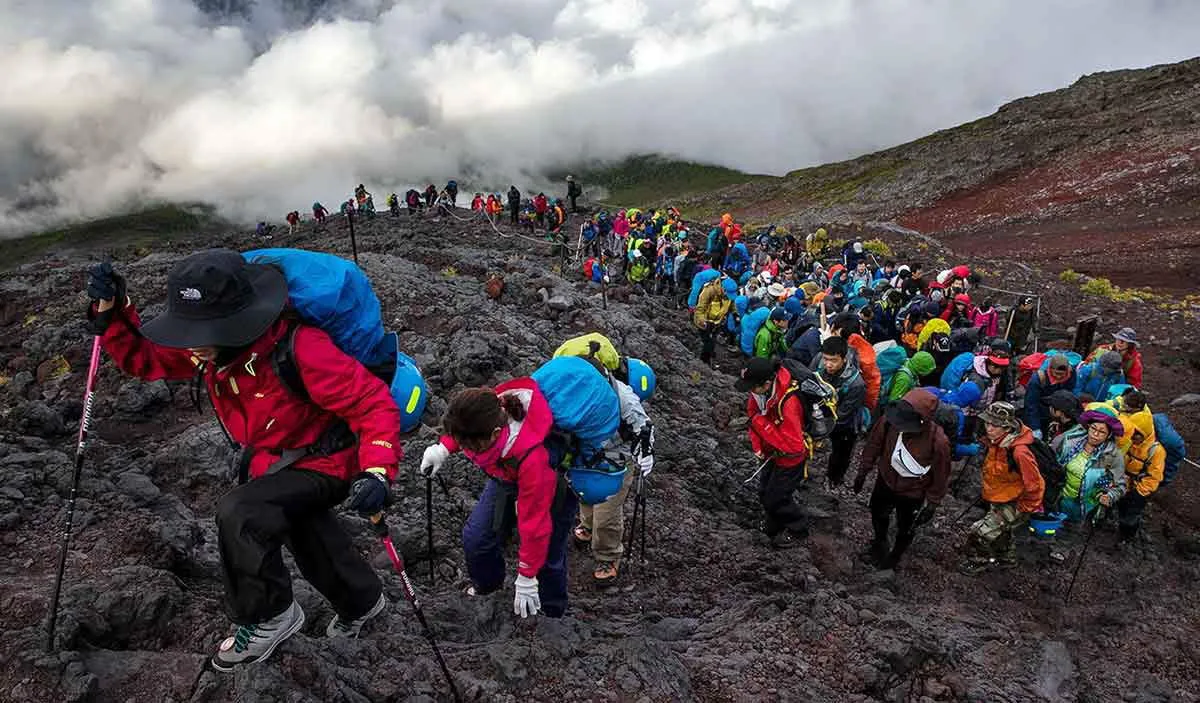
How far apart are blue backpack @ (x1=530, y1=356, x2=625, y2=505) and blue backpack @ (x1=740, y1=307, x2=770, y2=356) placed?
6317 millimetres

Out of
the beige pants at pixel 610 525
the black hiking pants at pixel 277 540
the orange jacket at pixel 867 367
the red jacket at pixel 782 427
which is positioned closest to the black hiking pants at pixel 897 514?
the red jacket at pixel 782 427

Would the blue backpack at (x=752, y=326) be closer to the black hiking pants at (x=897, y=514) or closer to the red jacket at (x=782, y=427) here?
the red jacket at (x=782, y=427)

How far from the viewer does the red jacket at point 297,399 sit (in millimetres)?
3416

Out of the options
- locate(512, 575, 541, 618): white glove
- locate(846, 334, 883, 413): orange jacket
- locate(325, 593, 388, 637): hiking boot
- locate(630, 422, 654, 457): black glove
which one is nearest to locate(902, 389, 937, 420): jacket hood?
locate(846, 334, 883, 413): orange jacket

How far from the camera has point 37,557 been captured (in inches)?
198

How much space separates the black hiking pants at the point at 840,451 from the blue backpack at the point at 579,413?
15.8 ft

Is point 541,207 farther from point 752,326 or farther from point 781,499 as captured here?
point 781,499

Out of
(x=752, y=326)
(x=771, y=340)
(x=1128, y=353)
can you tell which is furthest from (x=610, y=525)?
(x=1128, y=353)

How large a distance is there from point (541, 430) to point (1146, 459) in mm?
7480

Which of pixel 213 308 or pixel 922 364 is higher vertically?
pixel 213 308

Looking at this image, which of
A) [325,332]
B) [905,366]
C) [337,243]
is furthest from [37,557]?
[337,243]

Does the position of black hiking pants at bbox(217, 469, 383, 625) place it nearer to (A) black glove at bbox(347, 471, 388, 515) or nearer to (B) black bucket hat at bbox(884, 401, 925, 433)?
(A) black glove at bbox(347, 471, 388, 515)

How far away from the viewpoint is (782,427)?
22.2ft

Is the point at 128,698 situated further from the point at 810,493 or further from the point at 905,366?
the point at 905,366
